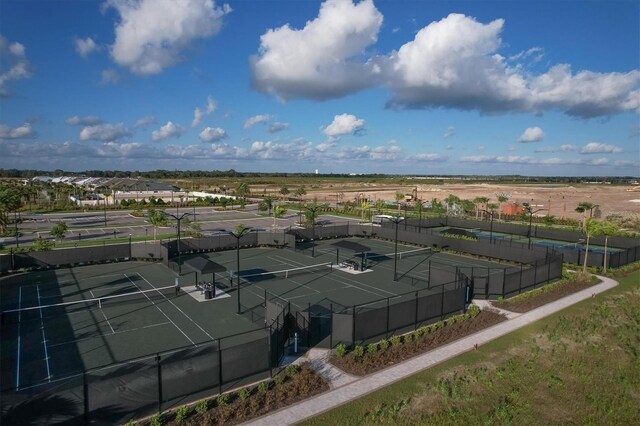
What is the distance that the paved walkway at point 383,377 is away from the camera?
13.3 m

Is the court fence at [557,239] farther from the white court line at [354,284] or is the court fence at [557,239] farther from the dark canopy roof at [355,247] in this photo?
the white court line at [354,284]

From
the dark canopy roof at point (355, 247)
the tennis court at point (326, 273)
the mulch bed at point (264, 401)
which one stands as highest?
the dark canopy roof at point (355, 247)

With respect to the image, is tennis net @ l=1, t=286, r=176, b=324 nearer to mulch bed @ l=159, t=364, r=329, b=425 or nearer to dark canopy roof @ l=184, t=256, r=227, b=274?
dark canopy roof @ l=184, t=256, r=227, b=274

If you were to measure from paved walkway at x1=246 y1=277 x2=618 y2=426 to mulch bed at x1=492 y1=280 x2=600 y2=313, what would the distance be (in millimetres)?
637

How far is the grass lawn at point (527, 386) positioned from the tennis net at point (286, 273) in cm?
1640

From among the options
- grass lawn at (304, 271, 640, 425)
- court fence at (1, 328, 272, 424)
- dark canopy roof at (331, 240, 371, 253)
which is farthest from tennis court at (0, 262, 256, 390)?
dark canopy roof at (331, 240, 371, 253)

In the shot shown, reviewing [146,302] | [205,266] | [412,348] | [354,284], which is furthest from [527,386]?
[146,302]

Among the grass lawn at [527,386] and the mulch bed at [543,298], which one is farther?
the mulch bed at [543,298]

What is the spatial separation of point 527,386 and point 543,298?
509 inches

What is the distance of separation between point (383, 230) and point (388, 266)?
45.4 feet

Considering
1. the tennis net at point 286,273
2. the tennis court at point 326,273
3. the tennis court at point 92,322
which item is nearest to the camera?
the tennis court at point 92,322

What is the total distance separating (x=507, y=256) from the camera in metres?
37.5

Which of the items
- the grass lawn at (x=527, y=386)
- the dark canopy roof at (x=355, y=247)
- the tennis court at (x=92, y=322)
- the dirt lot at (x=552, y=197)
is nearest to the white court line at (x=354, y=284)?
the dark canopy roof at (x=355, y=247)

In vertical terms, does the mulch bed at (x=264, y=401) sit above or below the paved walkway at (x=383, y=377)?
above
